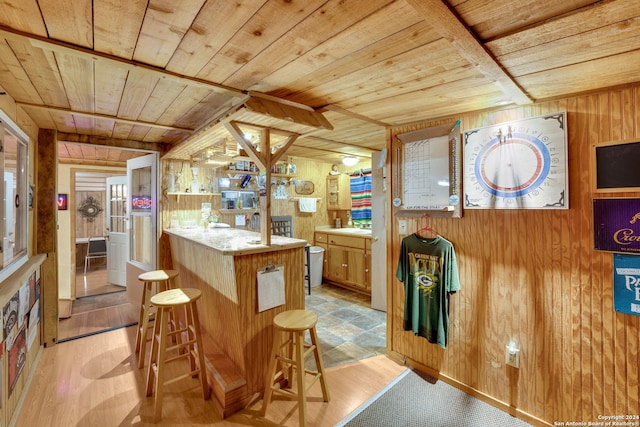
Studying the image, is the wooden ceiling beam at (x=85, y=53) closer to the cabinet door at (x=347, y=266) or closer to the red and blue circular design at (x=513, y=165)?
the red and blue circular design at (x=513, y=165)

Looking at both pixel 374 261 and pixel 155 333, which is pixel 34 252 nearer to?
pixel 155 333

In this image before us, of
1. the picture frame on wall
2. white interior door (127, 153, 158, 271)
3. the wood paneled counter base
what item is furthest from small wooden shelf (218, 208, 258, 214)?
the picture frame on wall

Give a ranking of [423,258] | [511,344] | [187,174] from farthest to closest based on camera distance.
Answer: [187,174] → [423,258] → [511,344]

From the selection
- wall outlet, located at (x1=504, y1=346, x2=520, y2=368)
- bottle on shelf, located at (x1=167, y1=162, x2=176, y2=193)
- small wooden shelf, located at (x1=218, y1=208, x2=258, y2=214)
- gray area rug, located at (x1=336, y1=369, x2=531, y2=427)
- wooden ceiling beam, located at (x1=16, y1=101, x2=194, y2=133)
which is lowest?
gray area rug, located at (x1=336, y1=369, x2=531, y2=427)

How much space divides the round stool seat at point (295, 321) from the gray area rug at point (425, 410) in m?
0.66

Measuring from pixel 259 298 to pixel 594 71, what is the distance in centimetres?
228

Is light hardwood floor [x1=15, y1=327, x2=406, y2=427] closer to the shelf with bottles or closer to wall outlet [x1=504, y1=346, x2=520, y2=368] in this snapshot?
wall outlet [x1=504, y1=346, x2=520, y2=368]

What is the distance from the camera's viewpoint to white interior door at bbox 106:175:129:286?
4.86m

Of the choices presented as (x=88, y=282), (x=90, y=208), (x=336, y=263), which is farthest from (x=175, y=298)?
(x=90, y=208)

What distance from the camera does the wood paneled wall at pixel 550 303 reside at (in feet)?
5.29

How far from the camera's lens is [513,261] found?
195 cm

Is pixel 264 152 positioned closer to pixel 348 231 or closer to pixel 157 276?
pixel 157 276

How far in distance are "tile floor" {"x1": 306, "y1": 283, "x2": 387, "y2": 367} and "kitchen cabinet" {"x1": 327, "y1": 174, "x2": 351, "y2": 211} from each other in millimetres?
1498

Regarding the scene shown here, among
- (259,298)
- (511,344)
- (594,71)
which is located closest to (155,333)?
(259,298)
